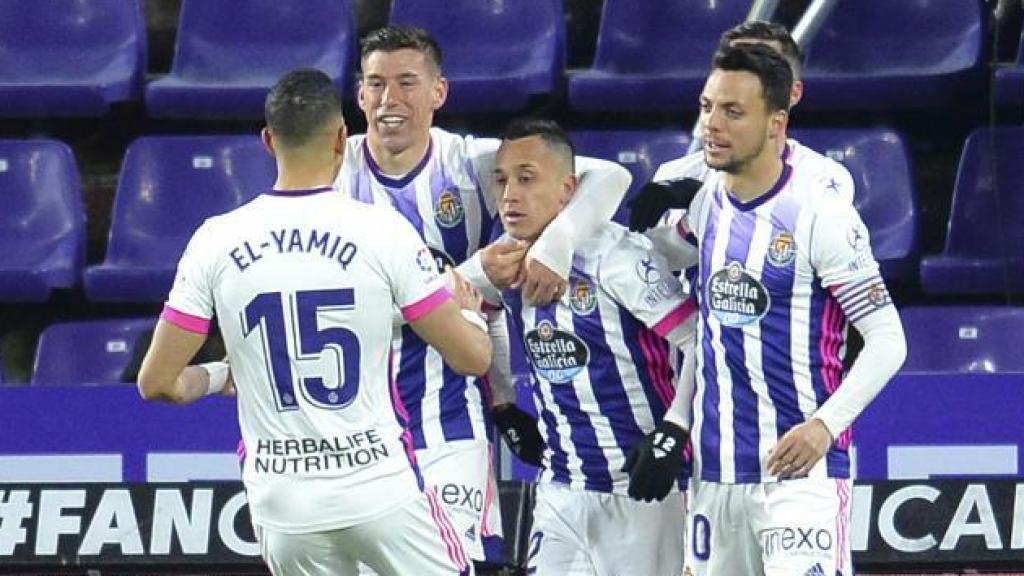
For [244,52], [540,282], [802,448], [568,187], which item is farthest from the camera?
[244,52]

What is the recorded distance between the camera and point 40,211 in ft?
29.0

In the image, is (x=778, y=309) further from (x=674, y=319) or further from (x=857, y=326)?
(x=674, y=319)

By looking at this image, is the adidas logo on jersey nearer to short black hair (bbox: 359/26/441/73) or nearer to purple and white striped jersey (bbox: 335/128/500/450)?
purple and white striped jersey (bbox: 335/128/500/450)

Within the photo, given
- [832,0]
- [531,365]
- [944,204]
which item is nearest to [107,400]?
[531,365]

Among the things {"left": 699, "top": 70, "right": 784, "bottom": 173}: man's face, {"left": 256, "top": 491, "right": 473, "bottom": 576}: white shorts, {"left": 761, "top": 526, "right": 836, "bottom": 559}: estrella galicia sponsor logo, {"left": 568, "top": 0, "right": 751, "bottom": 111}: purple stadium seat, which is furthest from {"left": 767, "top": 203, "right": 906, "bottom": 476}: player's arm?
{"left": 568, "top": 0, "right": 751, "bottom": 111}: purple stadium seat

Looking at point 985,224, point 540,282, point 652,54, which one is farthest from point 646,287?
point 652,54

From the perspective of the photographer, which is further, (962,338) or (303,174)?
(962,338)

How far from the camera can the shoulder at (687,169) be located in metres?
5.84

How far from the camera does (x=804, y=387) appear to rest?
5.39 metres

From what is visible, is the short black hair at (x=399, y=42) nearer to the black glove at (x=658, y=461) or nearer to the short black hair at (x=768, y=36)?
the short black hair at (x=768, y=36)

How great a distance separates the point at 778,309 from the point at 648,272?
428 mm

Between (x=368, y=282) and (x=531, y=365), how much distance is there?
1192 mm

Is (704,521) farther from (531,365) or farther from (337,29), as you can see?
(337,29)

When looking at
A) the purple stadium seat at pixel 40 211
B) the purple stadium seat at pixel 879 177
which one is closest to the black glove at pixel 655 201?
the purple stadium seat at pixel 879 177
